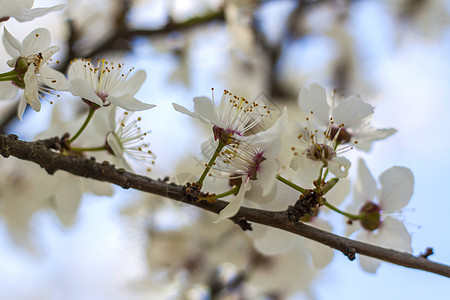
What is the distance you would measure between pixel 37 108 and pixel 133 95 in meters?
0.13

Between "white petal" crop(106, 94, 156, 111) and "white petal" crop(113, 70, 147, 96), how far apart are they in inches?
1.8

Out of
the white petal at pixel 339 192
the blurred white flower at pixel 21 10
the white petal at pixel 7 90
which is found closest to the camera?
the blurred white flower at pixel 21 10

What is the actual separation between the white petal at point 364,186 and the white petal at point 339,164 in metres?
0.18

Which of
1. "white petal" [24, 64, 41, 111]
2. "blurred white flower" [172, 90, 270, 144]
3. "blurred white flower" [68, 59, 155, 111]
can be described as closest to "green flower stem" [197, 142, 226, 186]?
"blurred white flower" [172, 90, 270, 144]

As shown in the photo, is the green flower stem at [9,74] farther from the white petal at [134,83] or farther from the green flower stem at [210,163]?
the green flower stem at [210,163]

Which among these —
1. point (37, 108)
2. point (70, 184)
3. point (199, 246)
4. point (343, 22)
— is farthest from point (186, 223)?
point (343, 22)

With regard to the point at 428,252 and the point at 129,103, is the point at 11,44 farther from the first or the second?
the point at 428,252

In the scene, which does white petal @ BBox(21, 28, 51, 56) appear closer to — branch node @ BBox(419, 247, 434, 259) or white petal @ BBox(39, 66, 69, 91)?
white petal @ BBox(39, 66, 69, 91)

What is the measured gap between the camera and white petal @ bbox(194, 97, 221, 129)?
1.99 feet

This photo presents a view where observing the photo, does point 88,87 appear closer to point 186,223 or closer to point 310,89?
point 310,89

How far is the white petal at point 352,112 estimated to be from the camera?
2.15ft

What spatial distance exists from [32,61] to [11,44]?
0.11ft

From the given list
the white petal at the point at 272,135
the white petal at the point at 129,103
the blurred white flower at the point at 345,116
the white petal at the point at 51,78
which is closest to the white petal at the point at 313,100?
the blurred white flower at the point at 345,116

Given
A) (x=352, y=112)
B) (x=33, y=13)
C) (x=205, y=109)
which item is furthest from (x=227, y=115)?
(x=33, y=13)
